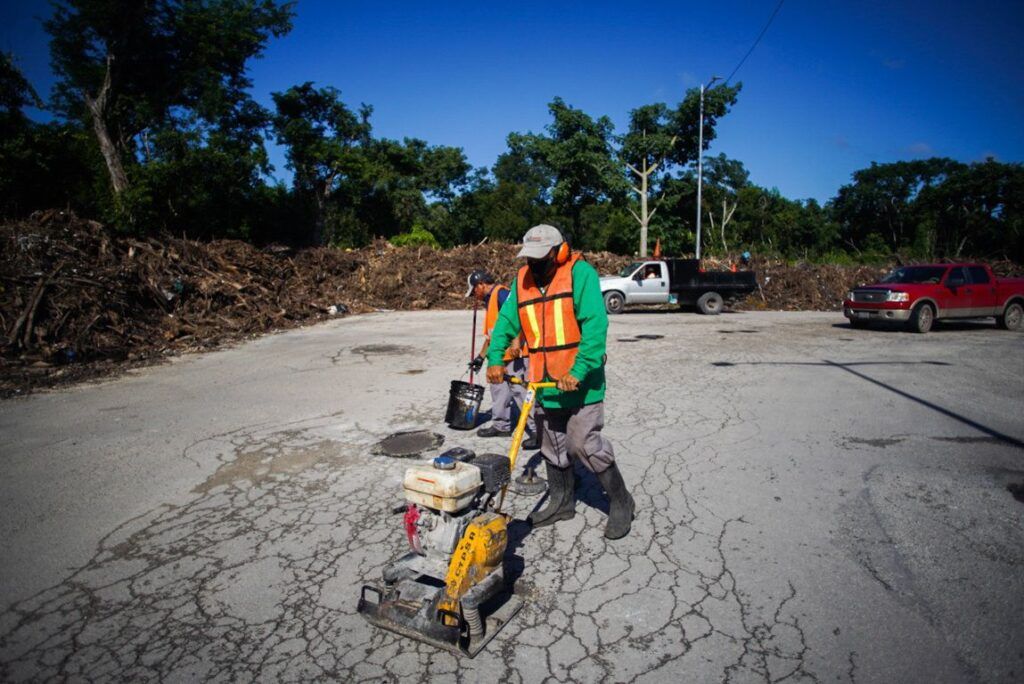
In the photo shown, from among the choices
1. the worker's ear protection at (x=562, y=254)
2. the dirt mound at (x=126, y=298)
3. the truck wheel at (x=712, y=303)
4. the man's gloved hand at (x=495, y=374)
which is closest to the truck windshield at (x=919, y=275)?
the truck wheel at (x=712, y=303)

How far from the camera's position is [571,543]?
3.63m

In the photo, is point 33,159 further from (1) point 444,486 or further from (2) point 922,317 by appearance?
(2) point 922,317

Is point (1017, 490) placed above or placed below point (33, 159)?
below

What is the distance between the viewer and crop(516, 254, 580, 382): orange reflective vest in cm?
344

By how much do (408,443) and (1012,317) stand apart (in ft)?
59.6

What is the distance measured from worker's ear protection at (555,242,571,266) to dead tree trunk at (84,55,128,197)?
2620 cm

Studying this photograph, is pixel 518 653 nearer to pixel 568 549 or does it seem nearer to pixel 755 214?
pixel 568 549

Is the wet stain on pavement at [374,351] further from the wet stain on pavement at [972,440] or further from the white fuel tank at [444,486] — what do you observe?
the wet stain on pavement at [972,440]

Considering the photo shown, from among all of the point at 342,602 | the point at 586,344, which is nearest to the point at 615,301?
the point at 586,344

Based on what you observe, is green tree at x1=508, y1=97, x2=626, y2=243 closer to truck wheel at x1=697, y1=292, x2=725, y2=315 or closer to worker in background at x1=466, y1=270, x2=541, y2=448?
truck wheel at x1=697, y1=292, x2=725, y2=315

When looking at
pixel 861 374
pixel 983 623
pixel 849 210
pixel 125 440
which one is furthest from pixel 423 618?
pixel 849 210

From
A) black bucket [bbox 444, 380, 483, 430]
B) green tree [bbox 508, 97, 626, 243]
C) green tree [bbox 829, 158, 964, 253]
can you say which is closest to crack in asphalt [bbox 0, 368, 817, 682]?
black bucket [bbox 444, 380, 483, 430]

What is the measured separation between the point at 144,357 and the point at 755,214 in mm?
69087

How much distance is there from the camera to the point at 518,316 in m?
3.77
